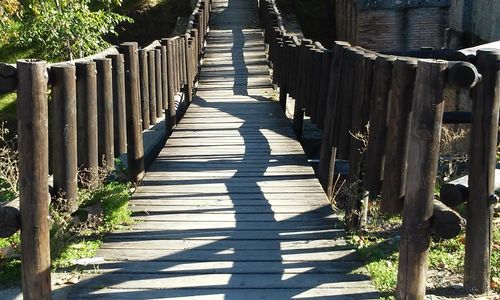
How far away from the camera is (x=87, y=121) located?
4.90 metres

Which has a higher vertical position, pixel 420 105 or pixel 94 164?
pixel 420 105

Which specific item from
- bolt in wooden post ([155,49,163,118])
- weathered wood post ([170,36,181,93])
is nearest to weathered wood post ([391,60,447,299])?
bolt in wooden post ([155,49,163,118])

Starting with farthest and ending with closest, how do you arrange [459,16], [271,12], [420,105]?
1. [271,12]
2. [459,16]
3. [420,105]

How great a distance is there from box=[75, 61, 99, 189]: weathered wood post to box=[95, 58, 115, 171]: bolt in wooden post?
0.43 metres

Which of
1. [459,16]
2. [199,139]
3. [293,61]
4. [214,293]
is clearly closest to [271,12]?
[459,16]

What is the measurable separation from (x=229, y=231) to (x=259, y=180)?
178cm

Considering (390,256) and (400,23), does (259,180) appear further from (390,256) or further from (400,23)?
(400,23)

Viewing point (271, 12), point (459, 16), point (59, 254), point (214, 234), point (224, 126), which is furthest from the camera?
point (271, 12)

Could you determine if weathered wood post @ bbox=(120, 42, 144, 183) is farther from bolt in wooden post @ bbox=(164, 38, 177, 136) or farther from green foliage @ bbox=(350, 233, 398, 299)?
bolt in wooden post @ bbox=(164, 38, 177, 136)

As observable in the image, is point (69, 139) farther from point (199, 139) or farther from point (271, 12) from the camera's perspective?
point (271, 12)

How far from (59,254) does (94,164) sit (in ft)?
2.22

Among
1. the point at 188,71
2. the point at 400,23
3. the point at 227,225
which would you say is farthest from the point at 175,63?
the point at 400,23

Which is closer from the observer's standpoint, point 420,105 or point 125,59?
point 420,105

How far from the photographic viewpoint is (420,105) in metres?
3.87
